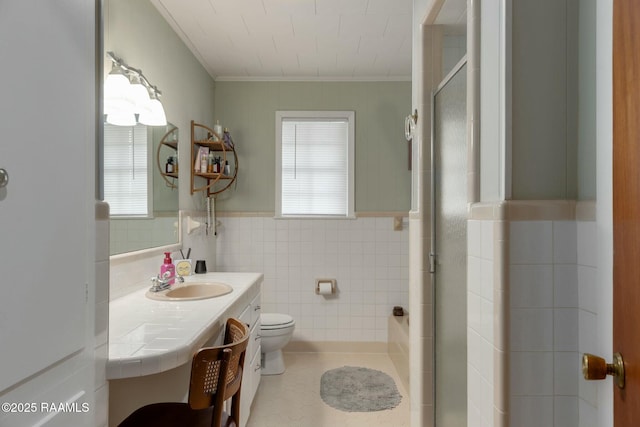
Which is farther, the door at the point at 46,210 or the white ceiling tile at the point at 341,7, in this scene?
the white ceiling tile at the point at 341,7

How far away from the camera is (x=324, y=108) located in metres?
3.37

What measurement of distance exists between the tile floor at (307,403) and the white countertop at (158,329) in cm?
79

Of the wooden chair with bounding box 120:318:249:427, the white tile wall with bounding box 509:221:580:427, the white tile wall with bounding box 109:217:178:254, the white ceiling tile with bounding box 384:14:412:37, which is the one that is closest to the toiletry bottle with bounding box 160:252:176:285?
the white tile wall with bounding box 109:217:178:254

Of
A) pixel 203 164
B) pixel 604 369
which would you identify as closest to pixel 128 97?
pixel 203 164

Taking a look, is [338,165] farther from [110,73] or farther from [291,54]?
[110,73]

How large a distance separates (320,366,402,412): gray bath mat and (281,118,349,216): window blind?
4.50ft

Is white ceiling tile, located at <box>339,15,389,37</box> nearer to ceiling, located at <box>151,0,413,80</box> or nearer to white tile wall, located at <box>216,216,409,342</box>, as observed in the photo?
A: ceiling, located at <box>151,0,413,80</box>

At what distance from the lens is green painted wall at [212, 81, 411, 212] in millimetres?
3354

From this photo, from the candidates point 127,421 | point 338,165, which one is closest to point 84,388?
point 127,421

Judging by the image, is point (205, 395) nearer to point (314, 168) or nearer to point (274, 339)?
point (274, 339)

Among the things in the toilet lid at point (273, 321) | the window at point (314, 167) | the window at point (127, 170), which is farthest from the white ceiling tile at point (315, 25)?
the toilet lid at point (273, 321)

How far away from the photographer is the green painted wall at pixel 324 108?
11.0ft

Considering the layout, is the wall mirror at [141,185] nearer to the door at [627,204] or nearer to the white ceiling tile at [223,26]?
the white ceiling tile at [223,26]

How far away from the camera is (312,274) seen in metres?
3.35
